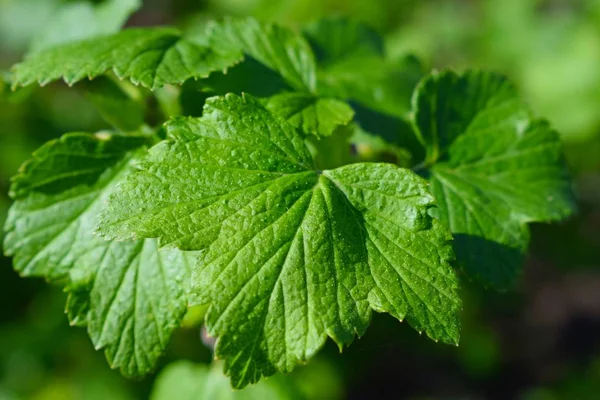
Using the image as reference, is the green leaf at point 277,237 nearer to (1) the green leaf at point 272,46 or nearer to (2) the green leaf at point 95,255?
(2) the green leaf at point 95,255

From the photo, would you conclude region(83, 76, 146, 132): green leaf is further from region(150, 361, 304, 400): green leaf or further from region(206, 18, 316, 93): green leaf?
region(150, 361, 304, 400): green leaf

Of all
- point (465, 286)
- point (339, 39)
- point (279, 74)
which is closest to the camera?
point (279, 74)

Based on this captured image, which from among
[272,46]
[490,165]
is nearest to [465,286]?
[490,165]

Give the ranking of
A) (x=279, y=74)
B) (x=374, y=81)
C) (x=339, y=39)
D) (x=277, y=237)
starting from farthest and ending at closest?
(x=339, y=39), (x=374, y=81), (x=279, y=74), (x=277, y=237)

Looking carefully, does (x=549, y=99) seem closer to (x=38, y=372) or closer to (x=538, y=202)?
(x=538, y=202)

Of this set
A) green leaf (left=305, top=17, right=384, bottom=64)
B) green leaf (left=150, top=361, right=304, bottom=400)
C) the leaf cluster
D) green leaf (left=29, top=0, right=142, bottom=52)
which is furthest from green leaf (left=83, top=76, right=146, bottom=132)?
green leaf (left=150, top=361, right=304, bottom=400)

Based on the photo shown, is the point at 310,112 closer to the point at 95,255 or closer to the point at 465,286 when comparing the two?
the point at 95,255

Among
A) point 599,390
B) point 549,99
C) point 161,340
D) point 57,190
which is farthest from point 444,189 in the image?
point 549,99
